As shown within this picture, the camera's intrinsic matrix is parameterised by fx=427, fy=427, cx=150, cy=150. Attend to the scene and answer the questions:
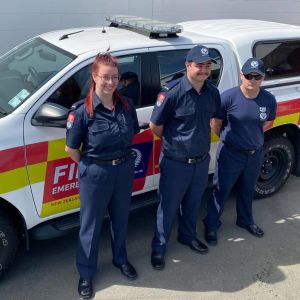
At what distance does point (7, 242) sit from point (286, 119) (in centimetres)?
287

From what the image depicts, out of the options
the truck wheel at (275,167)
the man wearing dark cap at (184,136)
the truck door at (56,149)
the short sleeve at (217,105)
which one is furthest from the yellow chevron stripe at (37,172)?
the truck wheel at (275,167)

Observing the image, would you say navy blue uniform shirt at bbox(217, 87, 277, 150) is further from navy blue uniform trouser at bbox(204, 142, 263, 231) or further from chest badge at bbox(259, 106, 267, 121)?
navy blue uniform trouser at bbox(204, 142, 263, 231)

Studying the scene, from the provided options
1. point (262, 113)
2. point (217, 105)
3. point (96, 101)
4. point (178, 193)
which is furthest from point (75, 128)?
point (262, 113)

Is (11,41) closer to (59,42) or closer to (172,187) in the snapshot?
(59,42)

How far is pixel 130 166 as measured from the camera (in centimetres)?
301

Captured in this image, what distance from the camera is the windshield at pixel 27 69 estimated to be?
3.10m

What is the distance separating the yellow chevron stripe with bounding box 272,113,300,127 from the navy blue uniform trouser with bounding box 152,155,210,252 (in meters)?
1.20

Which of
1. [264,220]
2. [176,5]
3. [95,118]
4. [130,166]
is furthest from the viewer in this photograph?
[176,5]

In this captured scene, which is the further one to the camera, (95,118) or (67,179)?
(67,179)

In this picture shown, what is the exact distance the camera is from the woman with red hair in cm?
274

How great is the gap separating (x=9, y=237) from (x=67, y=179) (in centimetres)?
60

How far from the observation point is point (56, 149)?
309cm

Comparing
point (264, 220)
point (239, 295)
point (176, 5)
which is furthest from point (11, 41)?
point (239, 295)

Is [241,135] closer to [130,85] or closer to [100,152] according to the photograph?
[130,85]
